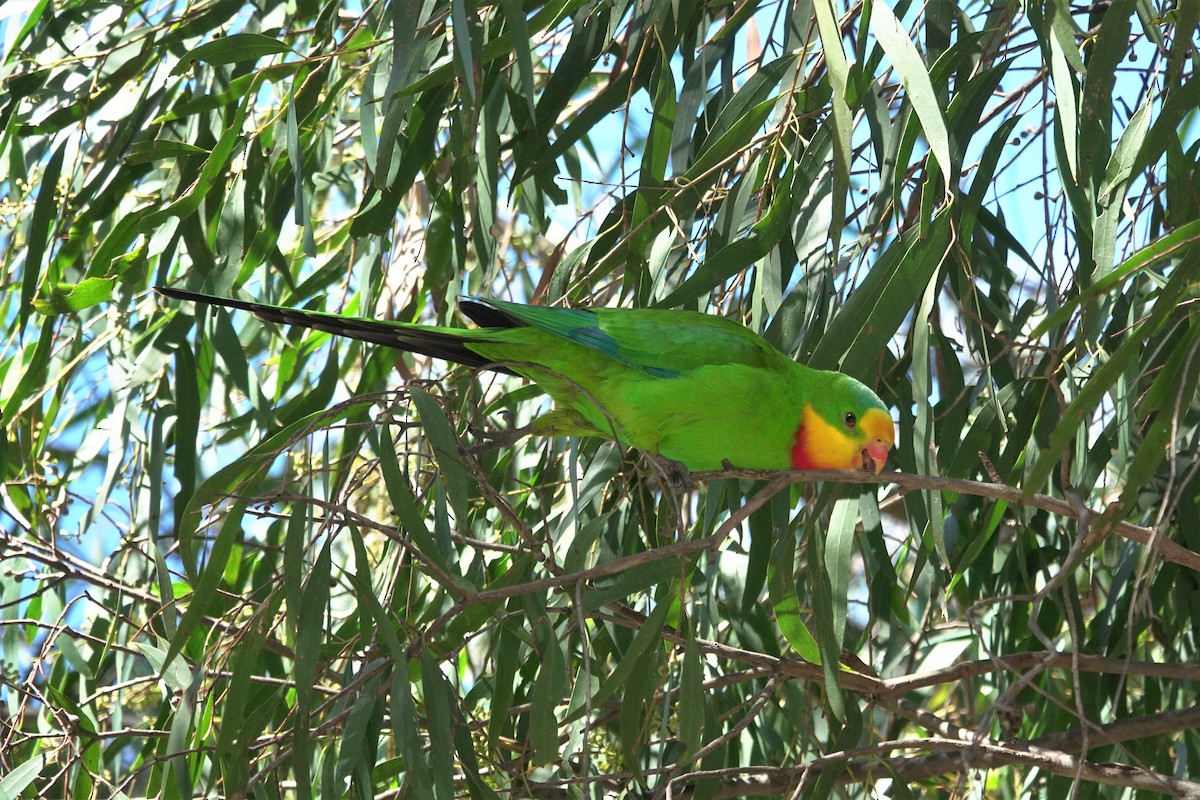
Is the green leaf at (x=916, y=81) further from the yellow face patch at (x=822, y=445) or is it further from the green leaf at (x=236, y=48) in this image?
the green leaf at (x=236, y=48)

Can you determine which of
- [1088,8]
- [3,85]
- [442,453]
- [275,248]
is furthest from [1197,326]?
[3,85]

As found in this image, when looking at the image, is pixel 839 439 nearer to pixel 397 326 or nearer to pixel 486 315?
pixel 486 315

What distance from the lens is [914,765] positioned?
2398 mm

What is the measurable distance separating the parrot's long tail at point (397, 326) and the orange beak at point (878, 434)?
0.73m

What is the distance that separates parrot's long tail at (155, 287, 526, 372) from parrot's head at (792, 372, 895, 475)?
2.07ft

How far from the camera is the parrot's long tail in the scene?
2010mm

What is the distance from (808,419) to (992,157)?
2.06 feet

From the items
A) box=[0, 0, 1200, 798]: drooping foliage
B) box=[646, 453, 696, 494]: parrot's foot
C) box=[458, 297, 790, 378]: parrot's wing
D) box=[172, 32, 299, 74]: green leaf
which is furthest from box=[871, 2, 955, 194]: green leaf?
box=[172, 32, 299, 74]: green leaf

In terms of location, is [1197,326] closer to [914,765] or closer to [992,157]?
[992,157]

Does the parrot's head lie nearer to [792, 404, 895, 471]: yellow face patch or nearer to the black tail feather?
[792, 404, 895, 471]: yellow face patch

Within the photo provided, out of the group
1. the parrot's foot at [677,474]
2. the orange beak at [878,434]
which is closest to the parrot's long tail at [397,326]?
the parrot's foot at [677,474]

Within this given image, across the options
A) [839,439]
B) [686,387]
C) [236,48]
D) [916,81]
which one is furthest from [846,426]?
[236,48]

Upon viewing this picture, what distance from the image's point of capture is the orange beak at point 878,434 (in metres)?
2.38

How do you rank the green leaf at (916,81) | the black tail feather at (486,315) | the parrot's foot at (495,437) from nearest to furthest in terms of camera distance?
the green leaf at (916,81) < the parrot's foot at (495,437) < the black tail feather at (486,315)
